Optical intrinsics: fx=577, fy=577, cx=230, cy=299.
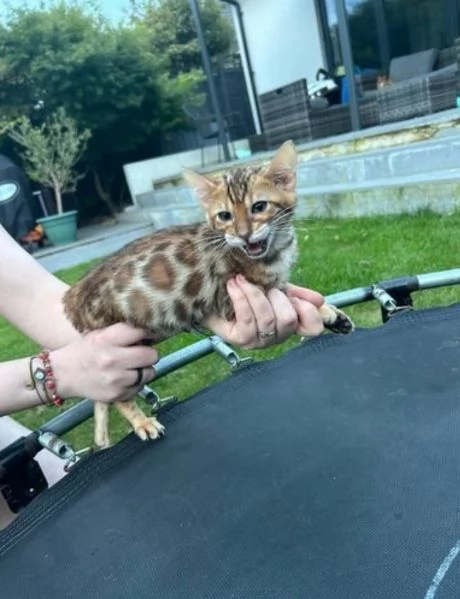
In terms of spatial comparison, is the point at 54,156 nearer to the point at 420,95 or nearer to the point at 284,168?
the point at 420,95

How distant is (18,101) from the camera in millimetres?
10359

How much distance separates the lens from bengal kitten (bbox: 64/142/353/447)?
4.51 ft

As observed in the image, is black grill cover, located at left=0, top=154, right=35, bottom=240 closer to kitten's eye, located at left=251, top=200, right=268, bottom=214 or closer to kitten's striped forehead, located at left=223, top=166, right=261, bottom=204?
kitten's striped forehead, located at left=223, top=166, right=261, bottom=204

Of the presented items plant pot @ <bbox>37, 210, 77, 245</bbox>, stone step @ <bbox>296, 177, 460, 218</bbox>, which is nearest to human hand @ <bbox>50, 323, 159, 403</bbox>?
stone step @ <bbox>296, 177, 460, 218</bbox>

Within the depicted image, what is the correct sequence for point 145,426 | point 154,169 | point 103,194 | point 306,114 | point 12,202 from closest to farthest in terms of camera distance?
point 145,426 < point 12,202 < point 306,114 < point 154,169 < point 103,194

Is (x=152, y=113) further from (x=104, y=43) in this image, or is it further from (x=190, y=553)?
(x=190, y=553)

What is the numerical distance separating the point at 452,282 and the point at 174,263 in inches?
32.6

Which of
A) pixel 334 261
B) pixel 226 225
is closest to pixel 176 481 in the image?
pixel 226 225

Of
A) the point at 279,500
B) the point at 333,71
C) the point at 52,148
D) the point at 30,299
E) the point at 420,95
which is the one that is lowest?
the point at 279,500

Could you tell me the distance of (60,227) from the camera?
8977 mm

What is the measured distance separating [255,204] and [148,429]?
2.02 feet

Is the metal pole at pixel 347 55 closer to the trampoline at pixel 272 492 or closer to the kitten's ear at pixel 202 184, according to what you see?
the kitten's ear at pixel 202 184

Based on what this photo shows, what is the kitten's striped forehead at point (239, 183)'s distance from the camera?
1.48 metres

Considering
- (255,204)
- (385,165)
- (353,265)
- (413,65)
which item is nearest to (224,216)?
(255,204)
